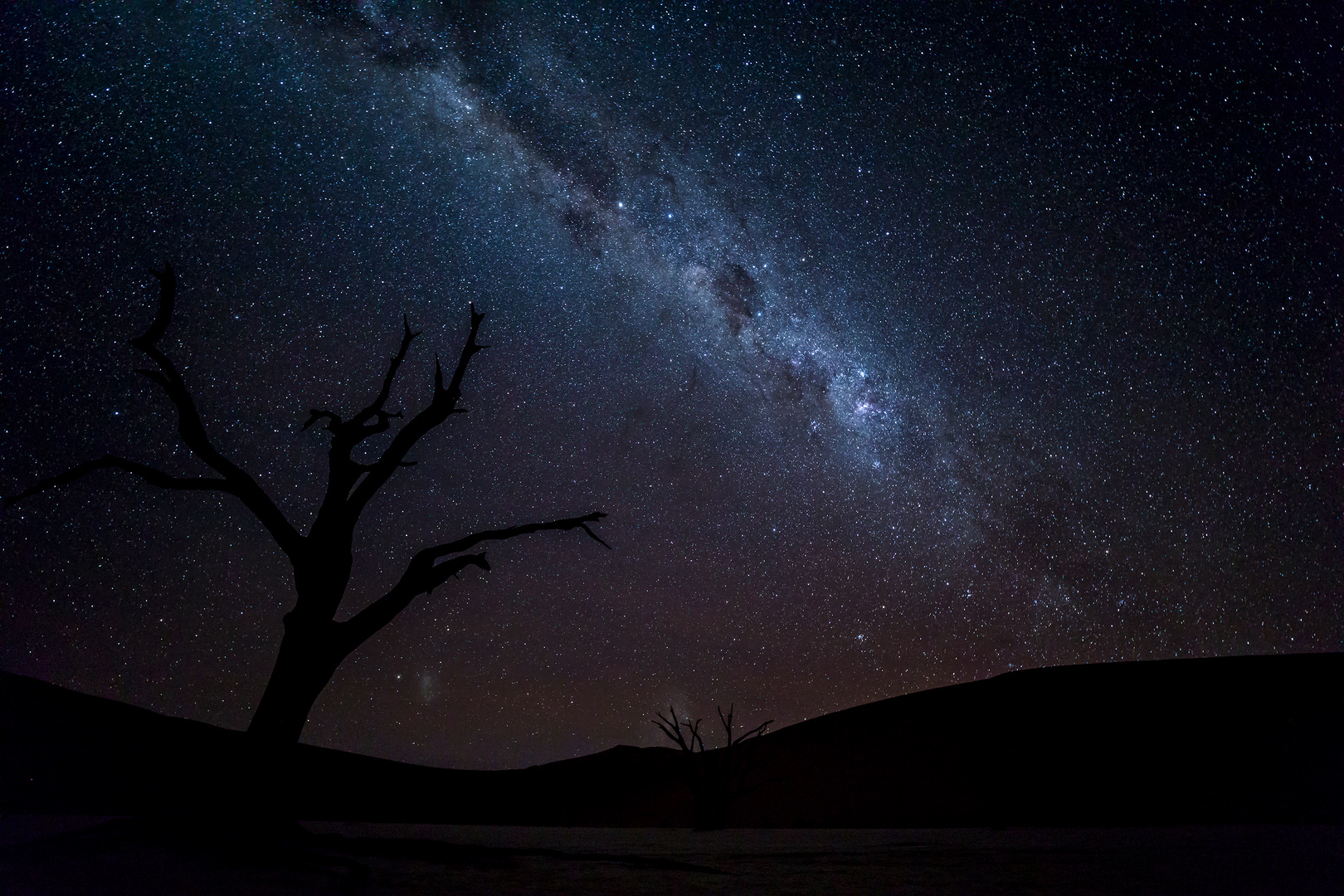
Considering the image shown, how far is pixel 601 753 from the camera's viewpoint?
73.8 m

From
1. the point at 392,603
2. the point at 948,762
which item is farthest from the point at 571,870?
the point at 948,762

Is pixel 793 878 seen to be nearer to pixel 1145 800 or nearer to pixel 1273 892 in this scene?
pixel 1273 892

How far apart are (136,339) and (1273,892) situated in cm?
1225

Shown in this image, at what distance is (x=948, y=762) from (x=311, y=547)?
41.6 metres

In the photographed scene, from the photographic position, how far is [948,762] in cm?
4422

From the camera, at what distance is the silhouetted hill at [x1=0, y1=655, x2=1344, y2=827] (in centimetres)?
3681

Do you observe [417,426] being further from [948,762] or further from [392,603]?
[948,762]

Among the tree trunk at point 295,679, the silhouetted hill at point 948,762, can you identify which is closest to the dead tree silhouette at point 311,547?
the tree trunk at point 295,679

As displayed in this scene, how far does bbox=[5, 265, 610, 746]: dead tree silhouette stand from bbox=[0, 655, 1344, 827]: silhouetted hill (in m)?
24.1

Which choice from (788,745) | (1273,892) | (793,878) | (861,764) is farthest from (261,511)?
(788,745)

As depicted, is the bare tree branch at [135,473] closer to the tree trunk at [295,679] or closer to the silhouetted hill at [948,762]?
the tree trunk at [295,679]

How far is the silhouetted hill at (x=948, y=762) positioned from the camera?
36812 millimetres

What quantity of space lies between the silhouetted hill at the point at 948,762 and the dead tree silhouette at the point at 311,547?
24.1 metres

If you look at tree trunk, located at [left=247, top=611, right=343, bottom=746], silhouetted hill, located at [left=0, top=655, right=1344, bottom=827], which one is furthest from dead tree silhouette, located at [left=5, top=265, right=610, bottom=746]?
silhouetted hill, located at [left=0, top=655, right=1344, bottom=827]
